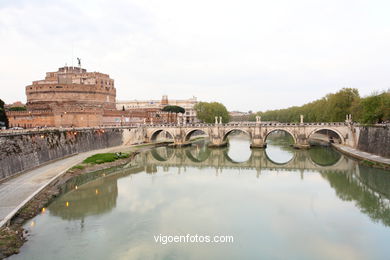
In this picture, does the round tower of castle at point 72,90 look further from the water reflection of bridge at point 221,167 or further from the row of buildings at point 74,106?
the water reflection of bridge at point 221,167

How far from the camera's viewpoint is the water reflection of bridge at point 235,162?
113 ft

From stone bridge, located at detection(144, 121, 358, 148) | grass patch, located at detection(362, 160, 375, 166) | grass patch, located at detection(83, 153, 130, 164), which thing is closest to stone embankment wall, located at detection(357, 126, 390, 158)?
grass patch, located at detection(362, 160, 375, 166)

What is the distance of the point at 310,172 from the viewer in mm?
→ 31625

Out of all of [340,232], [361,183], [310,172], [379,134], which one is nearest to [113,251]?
[340,232]

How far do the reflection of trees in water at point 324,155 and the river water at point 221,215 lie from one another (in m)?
3.82

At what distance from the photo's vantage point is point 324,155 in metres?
41.6

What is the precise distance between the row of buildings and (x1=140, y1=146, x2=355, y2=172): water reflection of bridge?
Result: 14089 millimetres

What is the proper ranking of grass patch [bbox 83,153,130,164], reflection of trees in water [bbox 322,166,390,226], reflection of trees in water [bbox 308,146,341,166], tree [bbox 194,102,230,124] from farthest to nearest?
tree [bbox 194,102,230,124] < reflection of trees in water [bbox 308,146,341,166] < grass patch [bbox 83,153,130,164] < reflection of trees in water [bbox 322,166,390,226]

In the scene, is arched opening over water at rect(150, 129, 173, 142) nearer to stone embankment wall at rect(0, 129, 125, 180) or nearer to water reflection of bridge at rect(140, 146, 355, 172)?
water reflection of bridge at rect(140, 146, 355, 172)

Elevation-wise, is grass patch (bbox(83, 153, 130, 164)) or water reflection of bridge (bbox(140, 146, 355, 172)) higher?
grass patch (bbox(83, 153, 130, 164))

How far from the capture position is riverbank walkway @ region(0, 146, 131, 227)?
16128 millimetres

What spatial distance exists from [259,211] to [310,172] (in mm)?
14935

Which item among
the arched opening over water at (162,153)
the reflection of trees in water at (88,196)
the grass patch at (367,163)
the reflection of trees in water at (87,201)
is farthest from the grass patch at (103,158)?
the grass patch at (367,163)

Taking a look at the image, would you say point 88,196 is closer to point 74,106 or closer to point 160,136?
point 74,106
